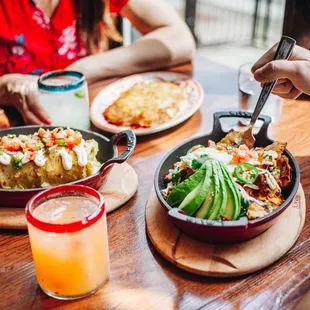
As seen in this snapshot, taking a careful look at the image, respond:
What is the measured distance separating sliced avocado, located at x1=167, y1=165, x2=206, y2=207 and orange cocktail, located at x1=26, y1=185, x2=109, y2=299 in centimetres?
21

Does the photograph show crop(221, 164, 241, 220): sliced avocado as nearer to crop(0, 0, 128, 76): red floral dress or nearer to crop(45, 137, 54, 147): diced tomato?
crop(45, 137, 54, 147): diced tomato

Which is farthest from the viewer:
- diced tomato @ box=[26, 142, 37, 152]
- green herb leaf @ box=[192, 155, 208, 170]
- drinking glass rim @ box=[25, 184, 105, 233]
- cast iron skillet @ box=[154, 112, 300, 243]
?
diced tomato @ box=[26, 142, 37, 152]

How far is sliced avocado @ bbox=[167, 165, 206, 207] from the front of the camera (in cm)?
105

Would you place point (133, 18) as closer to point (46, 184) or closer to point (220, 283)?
point (46, 184)

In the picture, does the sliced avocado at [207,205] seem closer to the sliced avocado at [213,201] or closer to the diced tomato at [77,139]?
the sliced avocado at [213,201]

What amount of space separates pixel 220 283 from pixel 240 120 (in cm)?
87

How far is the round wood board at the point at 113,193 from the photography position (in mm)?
1147

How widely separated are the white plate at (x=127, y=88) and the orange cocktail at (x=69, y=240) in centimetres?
64

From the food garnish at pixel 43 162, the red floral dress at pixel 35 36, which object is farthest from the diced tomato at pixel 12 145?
the red floral dress at pixel 35 36

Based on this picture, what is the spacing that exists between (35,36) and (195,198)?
153 cm

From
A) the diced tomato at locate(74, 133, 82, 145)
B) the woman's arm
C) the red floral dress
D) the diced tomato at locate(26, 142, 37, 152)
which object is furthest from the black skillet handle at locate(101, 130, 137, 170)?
the red floral dress

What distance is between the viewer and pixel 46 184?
1227 mm

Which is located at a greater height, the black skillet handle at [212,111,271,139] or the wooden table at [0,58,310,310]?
the black skillet handle at [212,111,271,139]

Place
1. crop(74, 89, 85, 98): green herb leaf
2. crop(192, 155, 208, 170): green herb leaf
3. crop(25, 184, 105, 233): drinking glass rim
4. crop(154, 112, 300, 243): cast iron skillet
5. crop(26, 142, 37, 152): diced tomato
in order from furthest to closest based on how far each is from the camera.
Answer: crop(74, 89, 85, 98): green herb leaf → crop(26, 142, 37, 152): diced tomato → crop(192, 155, 208, 170): green herb leaf → crop(154, 112, 300, 243): cast iron skillet → crop(25, 184, 105, 233): drinking glass rim
